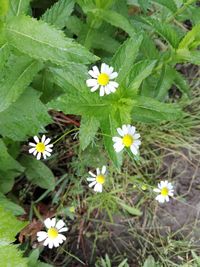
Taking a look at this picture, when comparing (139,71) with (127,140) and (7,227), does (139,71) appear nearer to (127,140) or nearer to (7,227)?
(127,140)

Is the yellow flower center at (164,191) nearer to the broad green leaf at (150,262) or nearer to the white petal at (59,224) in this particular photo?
the broad green leaf at (150,262)

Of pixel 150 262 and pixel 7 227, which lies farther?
pixel 150 262

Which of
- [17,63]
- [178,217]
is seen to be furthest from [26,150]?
[178,217]

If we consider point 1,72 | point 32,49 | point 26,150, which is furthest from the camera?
point 26,150

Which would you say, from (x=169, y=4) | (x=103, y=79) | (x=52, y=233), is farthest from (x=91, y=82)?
(x=52, y=233)

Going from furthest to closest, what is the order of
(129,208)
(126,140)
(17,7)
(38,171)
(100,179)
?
(129,208) → (38,171) → (100,179) → (126,140) → (17,7)

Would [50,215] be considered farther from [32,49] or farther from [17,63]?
[32,49]
